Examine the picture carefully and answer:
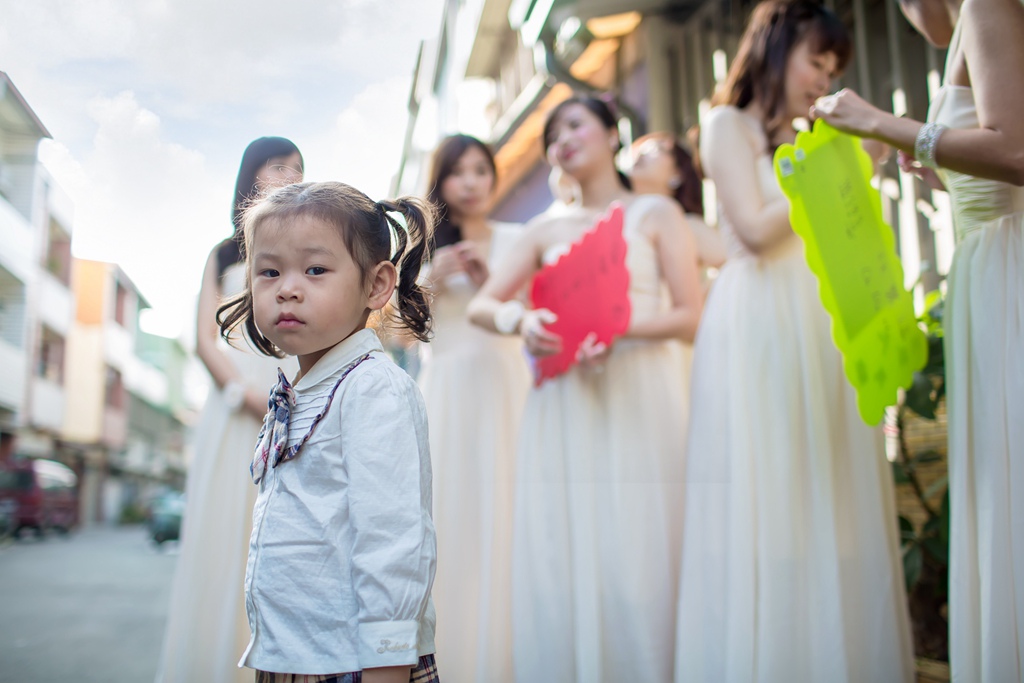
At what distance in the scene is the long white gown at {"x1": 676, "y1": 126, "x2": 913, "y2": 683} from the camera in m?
2.05

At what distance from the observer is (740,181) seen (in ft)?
7.82

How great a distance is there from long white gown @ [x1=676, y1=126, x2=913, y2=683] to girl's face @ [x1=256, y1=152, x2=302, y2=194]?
1.17 m

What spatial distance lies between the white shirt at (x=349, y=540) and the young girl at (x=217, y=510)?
4.16 feet

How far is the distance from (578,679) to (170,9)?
181cm

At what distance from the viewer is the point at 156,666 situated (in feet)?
11.3

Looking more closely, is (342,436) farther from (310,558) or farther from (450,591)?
(450,591)

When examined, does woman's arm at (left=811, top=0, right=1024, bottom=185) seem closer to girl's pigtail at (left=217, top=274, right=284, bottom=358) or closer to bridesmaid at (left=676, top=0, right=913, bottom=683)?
bridesmaid at (left=676, top=0, right=913, bottom=683)

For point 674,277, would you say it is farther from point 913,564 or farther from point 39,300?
point 39,300

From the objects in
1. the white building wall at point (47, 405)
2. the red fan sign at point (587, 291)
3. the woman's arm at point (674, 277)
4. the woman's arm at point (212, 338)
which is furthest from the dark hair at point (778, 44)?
the white building wall at point (47, 405)

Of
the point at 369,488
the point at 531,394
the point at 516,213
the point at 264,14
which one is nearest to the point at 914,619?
the point at 531,394

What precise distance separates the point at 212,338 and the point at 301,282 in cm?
163

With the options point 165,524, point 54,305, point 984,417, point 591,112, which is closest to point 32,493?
point 54,305

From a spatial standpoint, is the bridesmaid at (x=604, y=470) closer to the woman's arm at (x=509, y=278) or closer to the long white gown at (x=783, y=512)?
the woman's arm at (x=509, y=278)

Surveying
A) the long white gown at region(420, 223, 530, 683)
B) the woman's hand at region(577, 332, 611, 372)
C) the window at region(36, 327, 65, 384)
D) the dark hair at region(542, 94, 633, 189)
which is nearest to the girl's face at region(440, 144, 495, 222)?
the long white gown at region(420, 223, 530, 683)
